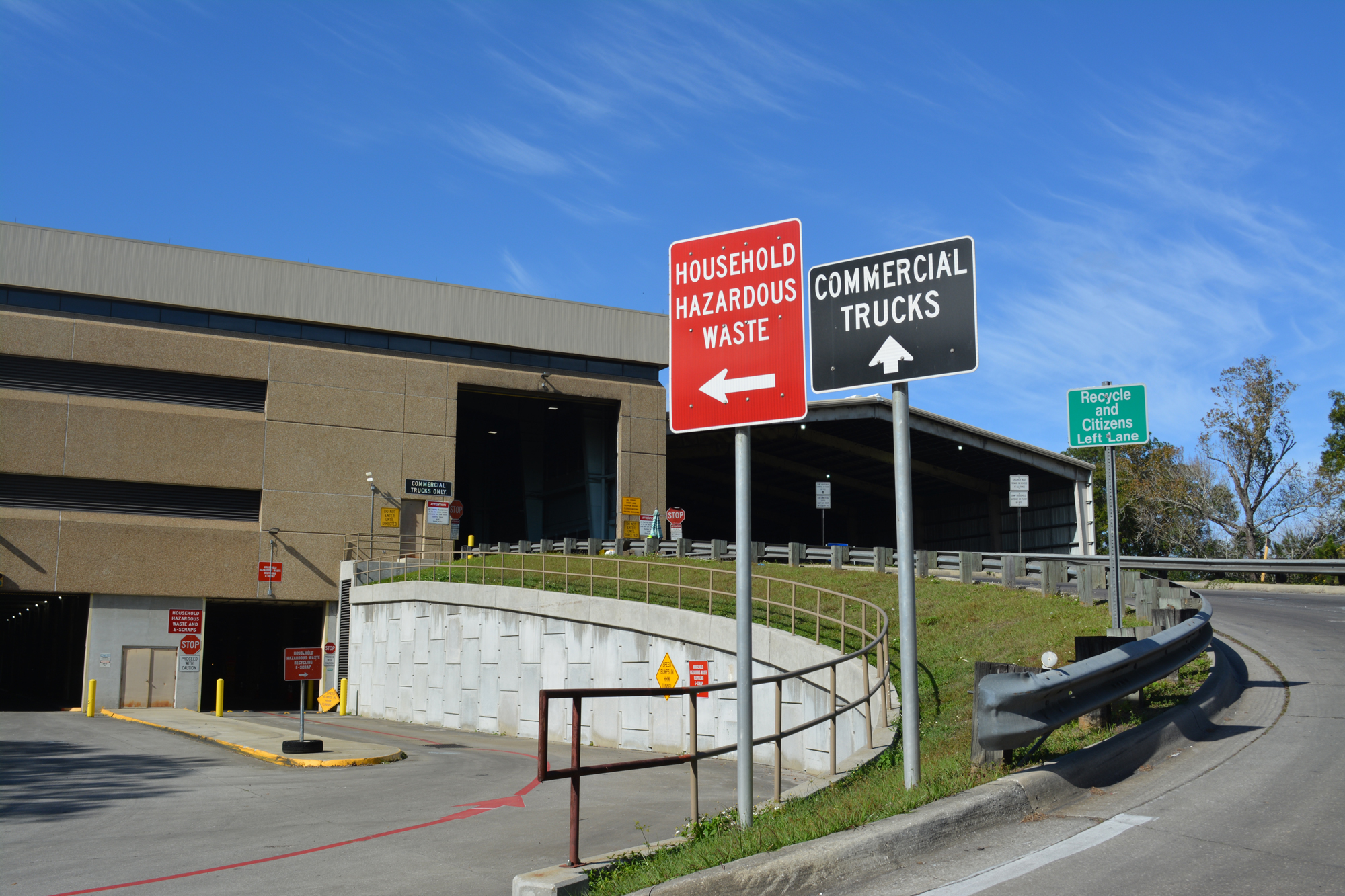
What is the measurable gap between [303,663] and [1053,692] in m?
18.5

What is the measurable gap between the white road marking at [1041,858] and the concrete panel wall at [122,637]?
118 feet

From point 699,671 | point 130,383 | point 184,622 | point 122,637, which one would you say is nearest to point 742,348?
point 699,671

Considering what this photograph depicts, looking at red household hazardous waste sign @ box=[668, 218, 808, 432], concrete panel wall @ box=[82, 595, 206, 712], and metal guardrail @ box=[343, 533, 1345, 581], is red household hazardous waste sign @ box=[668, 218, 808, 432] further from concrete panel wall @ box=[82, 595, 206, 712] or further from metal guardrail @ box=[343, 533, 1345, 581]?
concrete panel wall @ box=[82, 595, 206, 712]

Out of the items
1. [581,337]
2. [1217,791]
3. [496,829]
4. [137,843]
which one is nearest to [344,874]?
[496,829]

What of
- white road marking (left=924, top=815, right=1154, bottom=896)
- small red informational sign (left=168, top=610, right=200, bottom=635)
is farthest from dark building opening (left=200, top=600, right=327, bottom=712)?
white road marking (left=924, top=815, right=1154, bottom=896)

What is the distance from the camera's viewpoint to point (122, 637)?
36906 millimetres

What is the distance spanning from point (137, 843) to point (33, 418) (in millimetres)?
30985

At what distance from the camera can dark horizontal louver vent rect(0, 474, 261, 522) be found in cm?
3638

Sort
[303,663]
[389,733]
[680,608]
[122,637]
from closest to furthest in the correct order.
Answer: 1. [303,663]
2. [680,608]
3. [389,733]
4. [122,637]

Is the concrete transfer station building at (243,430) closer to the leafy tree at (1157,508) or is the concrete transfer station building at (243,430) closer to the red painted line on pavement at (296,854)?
the leafy tree at (1157,508)

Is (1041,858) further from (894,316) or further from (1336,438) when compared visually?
(1336,438)

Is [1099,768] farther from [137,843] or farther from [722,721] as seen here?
[722,721]

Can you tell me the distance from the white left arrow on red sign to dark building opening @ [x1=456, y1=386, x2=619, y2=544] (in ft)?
128

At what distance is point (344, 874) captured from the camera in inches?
354
